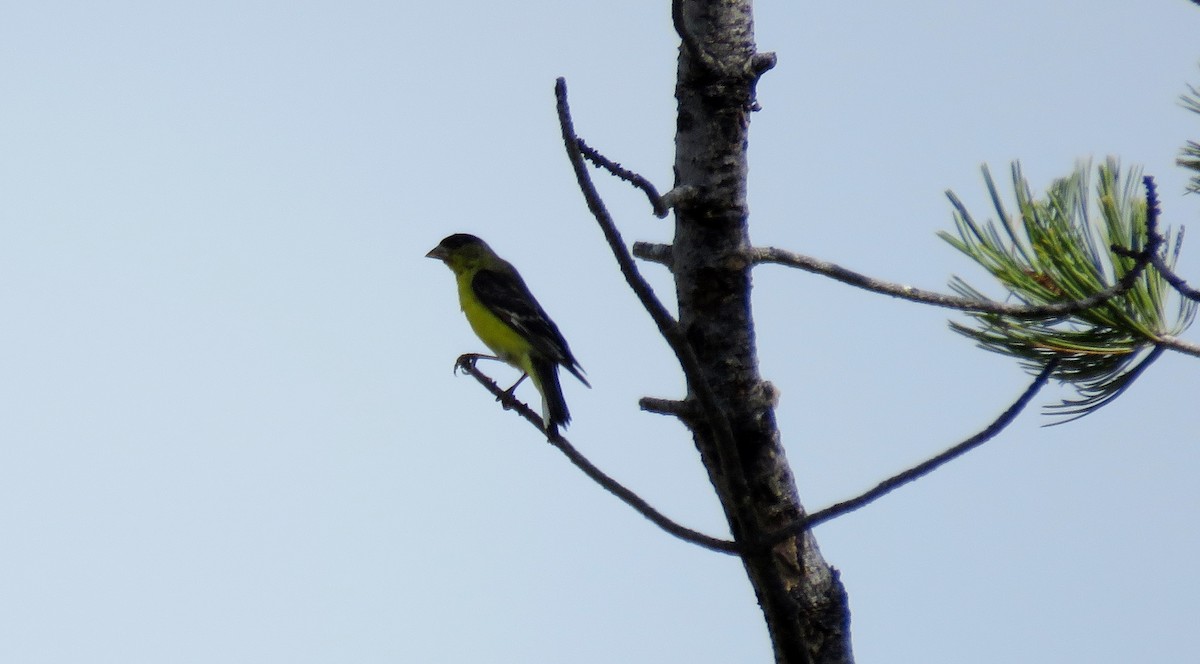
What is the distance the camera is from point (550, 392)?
682 centimetres

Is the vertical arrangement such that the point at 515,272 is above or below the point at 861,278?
above

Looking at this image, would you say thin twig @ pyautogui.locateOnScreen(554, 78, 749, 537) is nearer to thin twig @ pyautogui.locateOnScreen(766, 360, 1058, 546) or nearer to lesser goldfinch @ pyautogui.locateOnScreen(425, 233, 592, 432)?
thin twig @ pyautogui.locateOnScreen(766, 360, 1058, 546)

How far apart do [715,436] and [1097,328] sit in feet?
6.60

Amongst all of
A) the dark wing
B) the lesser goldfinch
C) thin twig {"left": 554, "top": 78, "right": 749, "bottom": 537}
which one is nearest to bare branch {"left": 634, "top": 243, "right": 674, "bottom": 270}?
thin twig {"left": 554, "top": 78, "right": 749, "bottom": 537}

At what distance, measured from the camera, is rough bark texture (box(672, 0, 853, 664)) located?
2.77 metres

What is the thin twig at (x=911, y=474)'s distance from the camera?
7.82ft

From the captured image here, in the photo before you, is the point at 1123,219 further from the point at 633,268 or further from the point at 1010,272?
the point at 633,268

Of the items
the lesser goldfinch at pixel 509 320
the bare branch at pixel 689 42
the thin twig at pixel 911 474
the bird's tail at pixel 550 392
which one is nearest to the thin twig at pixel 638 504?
the thin twig at pixel 911 474

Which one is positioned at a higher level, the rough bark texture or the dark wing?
the dark wing

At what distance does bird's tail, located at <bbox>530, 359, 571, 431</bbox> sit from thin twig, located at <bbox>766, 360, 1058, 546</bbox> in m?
3.85

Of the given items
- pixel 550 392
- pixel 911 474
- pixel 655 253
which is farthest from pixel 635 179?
pixel 550 392

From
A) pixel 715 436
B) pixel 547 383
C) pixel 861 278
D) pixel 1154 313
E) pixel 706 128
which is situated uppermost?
pixel 547 383

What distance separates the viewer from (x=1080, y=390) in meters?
3.91

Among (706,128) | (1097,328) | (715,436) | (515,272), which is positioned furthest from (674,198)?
(515,272)
